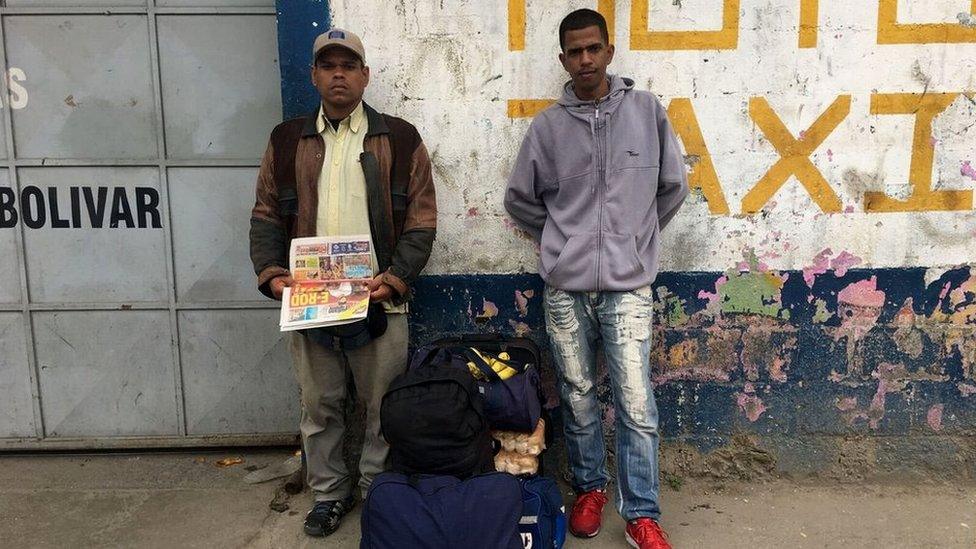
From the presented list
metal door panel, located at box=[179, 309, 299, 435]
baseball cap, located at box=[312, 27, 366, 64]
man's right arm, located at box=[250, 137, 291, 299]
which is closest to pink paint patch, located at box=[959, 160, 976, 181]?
baseball cap, located at box=[312, 27, 366, 64]

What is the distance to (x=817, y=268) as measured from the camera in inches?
131

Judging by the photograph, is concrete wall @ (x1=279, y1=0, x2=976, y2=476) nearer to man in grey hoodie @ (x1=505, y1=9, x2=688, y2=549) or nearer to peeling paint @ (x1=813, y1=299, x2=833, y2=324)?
peeling paint @ (x1=813, y1=299, x2=833, y2=324)

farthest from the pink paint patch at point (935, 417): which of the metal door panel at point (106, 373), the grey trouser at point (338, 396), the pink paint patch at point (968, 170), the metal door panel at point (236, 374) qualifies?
the metal door panel at point (106, 373)

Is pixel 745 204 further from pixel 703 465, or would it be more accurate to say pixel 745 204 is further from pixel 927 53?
pixel 703 465

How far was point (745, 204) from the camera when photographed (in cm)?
330

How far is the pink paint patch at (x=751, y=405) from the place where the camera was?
3443mm

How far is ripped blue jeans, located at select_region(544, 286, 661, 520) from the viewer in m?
2.99

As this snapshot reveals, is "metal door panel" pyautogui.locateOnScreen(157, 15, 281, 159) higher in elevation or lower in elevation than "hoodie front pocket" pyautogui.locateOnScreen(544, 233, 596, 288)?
higher

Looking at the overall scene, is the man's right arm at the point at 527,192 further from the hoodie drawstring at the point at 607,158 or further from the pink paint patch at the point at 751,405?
the pink paint patch at the point at 751,405

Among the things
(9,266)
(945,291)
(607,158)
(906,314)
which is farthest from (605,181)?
(9,266)

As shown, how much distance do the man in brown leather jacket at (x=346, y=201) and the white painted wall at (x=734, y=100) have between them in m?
0.25

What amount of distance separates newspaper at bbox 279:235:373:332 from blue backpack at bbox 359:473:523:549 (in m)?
0.72

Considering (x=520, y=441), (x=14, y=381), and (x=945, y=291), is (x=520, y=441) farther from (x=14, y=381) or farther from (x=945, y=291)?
(x=14, y=381)

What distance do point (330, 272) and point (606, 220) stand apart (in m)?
1.13
